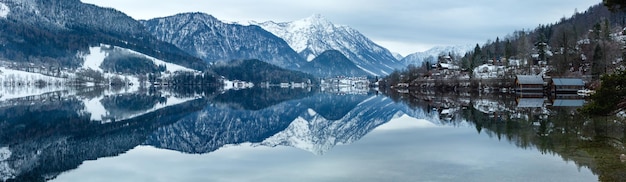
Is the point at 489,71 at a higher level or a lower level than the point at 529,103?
higher

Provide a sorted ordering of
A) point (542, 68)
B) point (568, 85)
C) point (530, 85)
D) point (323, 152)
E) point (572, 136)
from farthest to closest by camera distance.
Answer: point (542, 68) → point (530, 85) → point (568, 85) → point (572, 136) → point (323, 152)

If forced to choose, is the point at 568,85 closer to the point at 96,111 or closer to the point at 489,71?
the point at 489,71

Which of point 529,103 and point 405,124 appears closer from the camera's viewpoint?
point 405,124

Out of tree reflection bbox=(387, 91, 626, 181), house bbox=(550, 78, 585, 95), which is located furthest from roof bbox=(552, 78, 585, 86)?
tree reflection bbox=(387, 91, 626, 181)

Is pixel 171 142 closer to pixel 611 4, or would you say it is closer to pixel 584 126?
pixel 611 4

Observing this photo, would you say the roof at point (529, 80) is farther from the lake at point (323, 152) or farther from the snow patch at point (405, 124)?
the lake at point (323, 152)

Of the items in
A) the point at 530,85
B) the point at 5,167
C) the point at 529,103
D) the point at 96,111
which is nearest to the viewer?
the point at 5,167

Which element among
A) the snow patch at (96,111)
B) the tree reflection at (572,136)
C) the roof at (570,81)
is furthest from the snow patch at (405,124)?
the roof at (570,81)

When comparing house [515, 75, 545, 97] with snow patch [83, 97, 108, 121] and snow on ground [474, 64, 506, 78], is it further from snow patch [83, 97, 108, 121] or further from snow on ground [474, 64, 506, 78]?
snow patch [83, 97, 108, 121]

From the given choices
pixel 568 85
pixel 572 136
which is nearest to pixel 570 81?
pixel 568 85

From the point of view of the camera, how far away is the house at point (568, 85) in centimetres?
8900

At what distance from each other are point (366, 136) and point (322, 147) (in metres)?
6.09

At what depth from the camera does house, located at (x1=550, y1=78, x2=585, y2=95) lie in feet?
292

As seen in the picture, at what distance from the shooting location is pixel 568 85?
3511 inches
